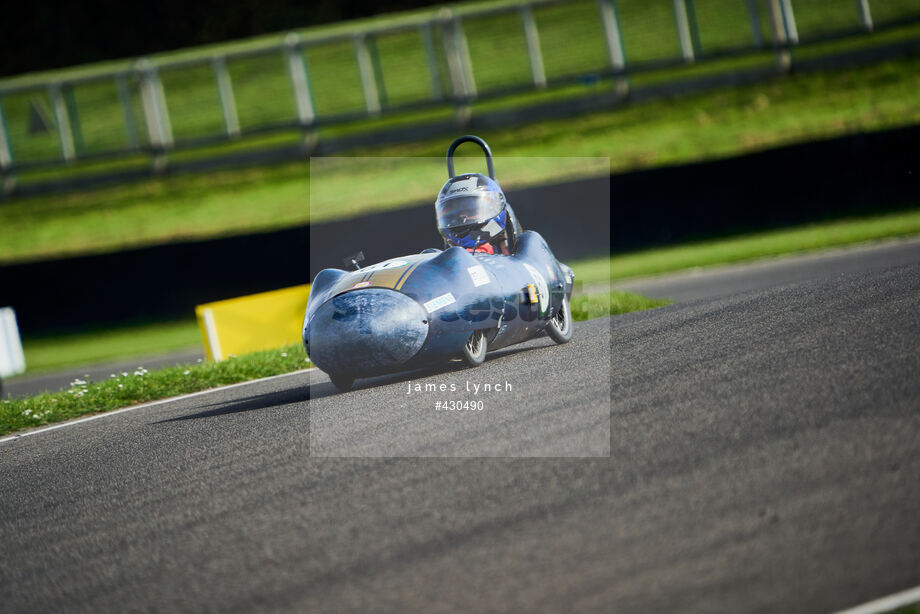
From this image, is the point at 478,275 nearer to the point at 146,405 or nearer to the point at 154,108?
the point at 146,405

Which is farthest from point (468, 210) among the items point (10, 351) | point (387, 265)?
point (10, 351)

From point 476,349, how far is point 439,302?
2.58 feet

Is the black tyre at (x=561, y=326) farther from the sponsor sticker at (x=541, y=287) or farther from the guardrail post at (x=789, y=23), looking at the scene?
the guardrail post at (x=789, y=23)

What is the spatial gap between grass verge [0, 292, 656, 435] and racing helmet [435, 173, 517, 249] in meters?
3.64

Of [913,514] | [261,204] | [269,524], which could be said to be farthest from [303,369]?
[261,204]

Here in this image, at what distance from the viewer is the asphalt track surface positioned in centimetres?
381

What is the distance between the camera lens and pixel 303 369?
11.6m

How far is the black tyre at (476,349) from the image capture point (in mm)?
7992

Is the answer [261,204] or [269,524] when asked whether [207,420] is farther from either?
[261,204]

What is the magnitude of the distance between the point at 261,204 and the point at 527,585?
23862 mm

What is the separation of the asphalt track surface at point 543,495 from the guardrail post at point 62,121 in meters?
21.2

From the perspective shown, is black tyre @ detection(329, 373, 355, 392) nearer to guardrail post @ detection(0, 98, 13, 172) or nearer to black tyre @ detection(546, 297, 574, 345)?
black tyre @ detection(546, 297, 574, 345)

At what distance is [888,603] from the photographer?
3334mm

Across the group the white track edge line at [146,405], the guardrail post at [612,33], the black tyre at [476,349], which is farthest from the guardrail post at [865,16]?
the black tyre at [476,349]
